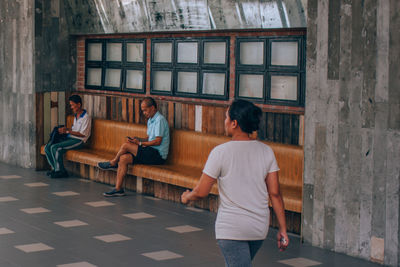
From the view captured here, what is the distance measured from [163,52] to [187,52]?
0.62 meters

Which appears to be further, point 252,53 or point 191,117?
point 191,117

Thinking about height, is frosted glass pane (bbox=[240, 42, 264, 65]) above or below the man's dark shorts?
above

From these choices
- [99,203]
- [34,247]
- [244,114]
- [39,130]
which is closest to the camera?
[244,114]

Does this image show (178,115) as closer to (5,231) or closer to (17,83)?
(5,231)

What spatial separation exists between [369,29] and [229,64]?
133 inches

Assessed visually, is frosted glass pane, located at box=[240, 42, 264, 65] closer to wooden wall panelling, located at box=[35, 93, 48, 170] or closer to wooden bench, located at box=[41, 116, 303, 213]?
wooden bench, located at box=[41, 116, 303, 213]

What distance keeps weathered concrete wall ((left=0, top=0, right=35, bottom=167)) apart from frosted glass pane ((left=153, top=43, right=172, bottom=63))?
8.03ft

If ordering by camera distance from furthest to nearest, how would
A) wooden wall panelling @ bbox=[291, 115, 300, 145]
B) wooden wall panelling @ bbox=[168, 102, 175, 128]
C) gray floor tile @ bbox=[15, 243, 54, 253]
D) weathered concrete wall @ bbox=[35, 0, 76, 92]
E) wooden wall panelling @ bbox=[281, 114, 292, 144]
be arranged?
weathered concrete wall @ bbox=[35, 0, 76, 92]
wooden wall panelling @ bbox=[168, 102, 175, 128]
wooden wall panelling @ bbox=[281, 114, 292, 144]
wooden wall panelling @ bbox=[291, 115, 300, 145]
gray floor tile @ bbox=[15, 243, 54, 253]

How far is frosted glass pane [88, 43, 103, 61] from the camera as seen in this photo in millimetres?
12844

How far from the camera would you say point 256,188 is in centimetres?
429

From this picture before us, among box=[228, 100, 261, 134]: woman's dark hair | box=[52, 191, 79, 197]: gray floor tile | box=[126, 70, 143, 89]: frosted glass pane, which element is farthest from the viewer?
box=[126, 70, 143, 89]: frosted glass pane

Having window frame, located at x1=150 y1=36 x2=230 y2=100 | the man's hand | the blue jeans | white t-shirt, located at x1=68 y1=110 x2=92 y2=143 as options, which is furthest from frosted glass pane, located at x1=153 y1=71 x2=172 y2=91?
the blue jeans

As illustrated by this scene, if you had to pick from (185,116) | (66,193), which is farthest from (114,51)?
(66,193)

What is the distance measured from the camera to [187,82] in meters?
10.9
